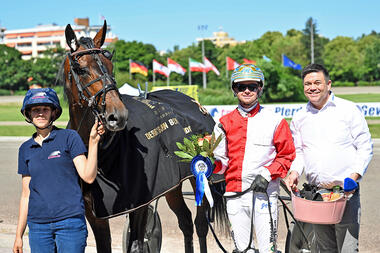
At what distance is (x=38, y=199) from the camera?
314 centimetres

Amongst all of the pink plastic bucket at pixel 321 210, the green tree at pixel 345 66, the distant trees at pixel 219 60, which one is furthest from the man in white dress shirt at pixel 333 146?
the green tree at pixel 345 66

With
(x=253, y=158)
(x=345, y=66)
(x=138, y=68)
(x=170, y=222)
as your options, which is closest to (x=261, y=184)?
(x=253, y=158)

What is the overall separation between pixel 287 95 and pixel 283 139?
32936mm

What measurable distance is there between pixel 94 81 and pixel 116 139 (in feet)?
1.88

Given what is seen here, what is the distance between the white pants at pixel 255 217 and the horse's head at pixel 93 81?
1.04 m

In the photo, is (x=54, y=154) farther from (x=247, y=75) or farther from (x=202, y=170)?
(x=247, y=75)

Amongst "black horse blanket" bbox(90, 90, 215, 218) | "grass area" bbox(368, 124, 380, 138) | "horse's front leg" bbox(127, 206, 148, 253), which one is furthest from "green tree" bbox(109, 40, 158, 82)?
"horse's front leg" bbox(127, 206, 148, 253)

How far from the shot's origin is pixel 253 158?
11.7ft

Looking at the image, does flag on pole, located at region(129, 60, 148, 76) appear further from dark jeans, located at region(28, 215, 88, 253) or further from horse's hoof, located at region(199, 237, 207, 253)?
dark jeans, located at region(28, 215, 88, 253)

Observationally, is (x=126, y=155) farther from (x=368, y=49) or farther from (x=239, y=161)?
(x=368, y=49)

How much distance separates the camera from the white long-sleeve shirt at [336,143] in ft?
11.7

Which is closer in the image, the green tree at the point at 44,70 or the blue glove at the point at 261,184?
the blue glove at the point at 261,184

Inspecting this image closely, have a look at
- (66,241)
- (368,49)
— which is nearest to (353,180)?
(66,241)

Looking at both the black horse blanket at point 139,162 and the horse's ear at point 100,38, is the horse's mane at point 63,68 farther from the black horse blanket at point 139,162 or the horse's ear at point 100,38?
the black horse blanket at point 139,162
